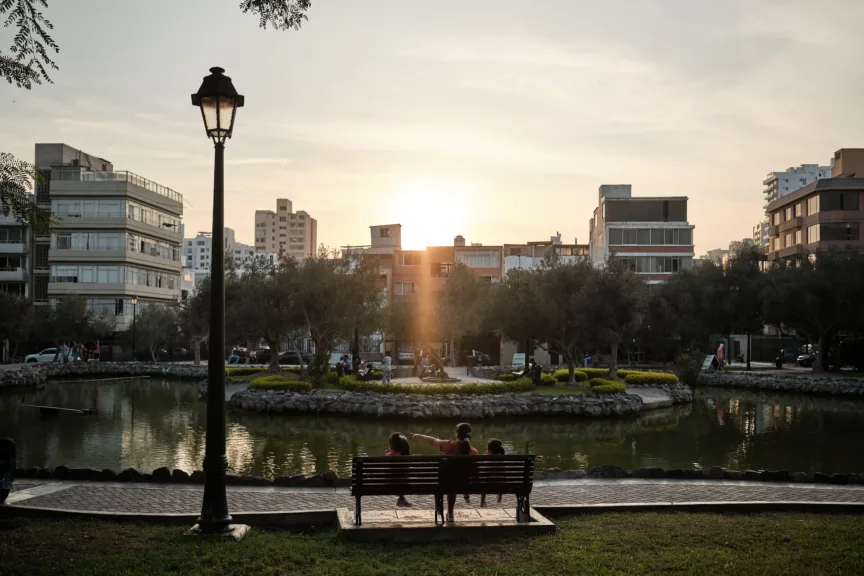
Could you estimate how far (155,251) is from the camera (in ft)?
301

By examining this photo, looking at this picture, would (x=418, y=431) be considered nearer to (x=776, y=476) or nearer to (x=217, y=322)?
(x=776, y=476)

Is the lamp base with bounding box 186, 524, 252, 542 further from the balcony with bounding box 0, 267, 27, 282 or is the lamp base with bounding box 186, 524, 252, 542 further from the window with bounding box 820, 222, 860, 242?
the balcony with bounding box 0, 267, 27, 282

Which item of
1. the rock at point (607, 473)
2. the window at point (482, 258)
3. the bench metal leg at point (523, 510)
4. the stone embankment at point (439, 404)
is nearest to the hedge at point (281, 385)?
the stone embankment at point (439, 404)

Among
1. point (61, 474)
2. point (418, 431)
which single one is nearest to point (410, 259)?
point (418, 431)

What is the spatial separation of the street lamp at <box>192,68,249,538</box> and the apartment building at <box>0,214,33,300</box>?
85300 millimetres

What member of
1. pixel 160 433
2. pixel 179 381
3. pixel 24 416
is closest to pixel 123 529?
pixel 160 433

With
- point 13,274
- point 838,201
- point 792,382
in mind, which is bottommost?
point 792,382

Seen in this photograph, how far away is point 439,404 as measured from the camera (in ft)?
112

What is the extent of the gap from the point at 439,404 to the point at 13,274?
70664 mm

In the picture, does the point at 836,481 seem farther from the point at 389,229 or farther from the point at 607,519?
the point at 389,229

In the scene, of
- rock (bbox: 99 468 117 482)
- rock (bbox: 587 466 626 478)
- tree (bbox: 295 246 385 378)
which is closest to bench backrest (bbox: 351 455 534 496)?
rock (bbox: 587 466 626 478)

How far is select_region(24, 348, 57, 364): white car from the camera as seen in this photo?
233 feet

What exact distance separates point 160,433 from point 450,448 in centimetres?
1842

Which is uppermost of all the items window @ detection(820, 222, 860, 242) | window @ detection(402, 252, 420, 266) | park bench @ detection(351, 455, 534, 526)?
window @ detection(820, 222, 860, 242)
